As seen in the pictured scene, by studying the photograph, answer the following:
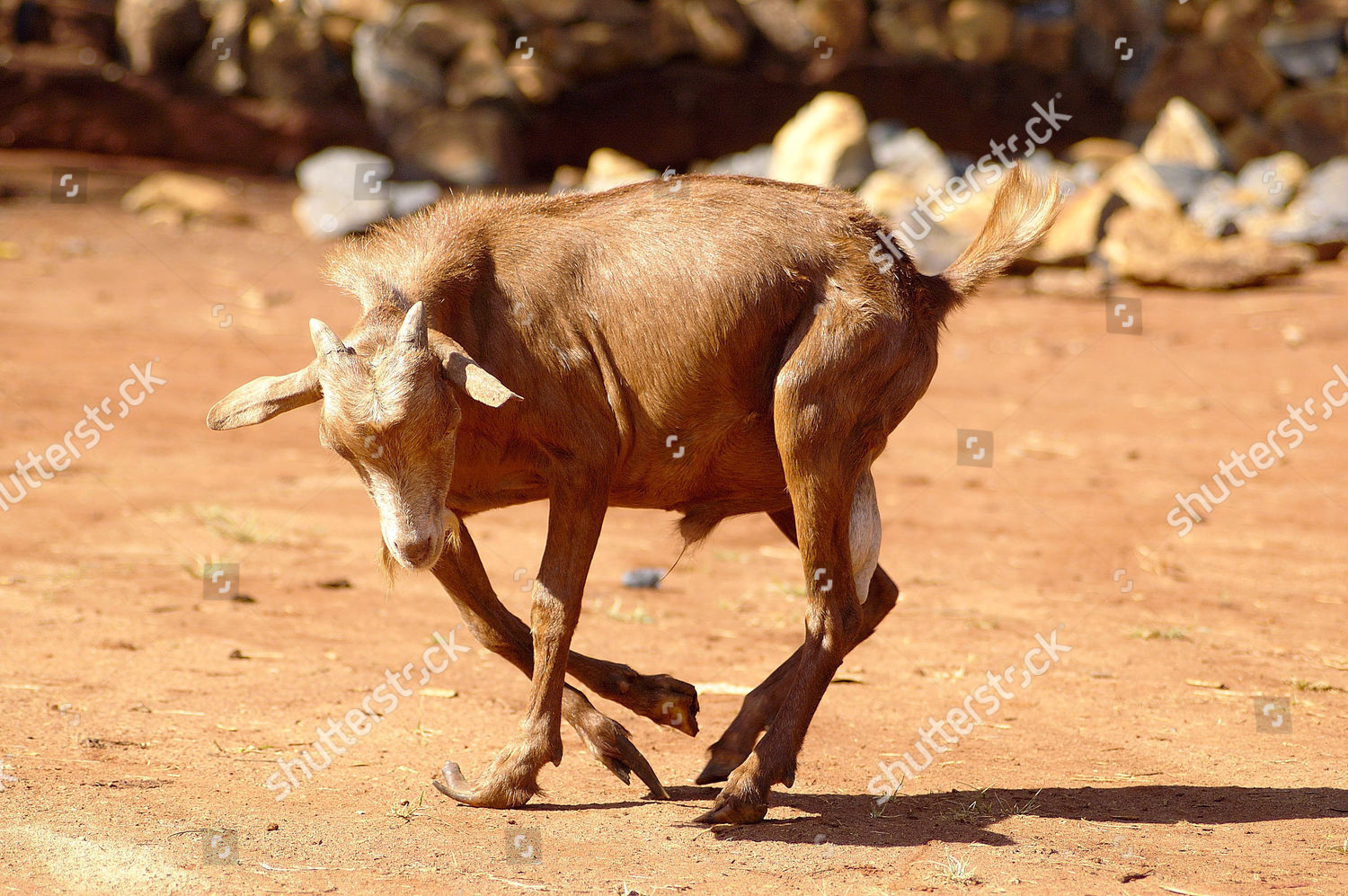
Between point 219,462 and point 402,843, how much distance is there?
6859 millimetres

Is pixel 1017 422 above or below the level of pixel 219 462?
above

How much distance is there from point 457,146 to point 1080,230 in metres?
9.51

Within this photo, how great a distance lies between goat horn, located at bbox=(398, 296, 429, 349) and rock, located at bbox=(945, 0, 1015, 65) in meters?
20.6

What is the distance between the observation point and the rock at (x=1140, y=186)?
17969mm

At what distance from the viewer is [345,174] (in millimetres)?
19219

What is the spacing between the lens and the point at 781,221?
Result: 5.01m

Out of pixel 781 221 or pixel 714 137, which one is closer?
pixel 781 221

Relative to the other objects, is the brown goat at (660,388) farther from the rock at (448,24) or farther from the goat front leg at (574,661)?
the rock at (448,24)

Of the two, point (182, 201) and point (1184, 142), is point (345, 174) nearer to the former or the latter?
point (182, 201)

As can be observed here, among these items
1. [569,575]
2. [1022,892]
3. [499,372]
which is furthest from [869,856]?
[499,372]

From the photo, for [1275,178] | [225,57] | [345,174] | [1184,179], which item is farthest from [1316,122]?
[225,57]

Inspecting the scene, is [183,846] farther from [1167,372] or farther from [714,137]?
[714,137]

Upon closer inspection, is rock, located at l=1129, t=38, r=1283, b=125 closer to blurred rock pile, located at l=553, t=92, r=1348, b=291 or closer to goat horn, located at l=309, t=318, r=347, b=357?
blurred rock pile, located at l=553, t=92, r=1348, b=291

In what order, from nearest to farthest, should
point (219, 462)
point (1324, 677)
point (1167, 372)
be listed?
1. point (1324, 677)
2. point (219, 462)
3. point (1167, 372)
